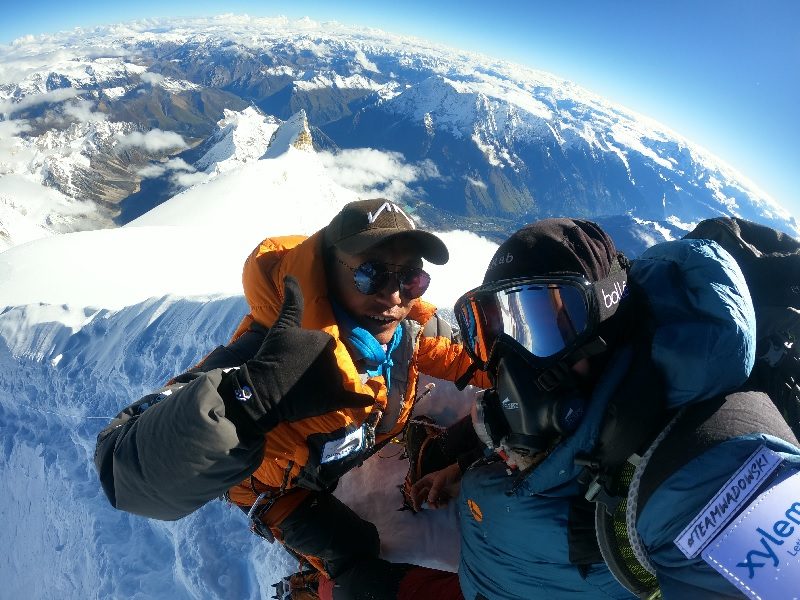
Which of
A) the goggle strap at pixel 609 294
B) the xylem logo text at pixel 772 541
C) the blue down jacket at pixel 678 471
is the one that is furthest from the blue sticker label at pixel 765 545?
the goggle strap at pixel 609 294

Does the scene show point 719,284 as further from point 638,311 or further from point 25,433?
point 25,433

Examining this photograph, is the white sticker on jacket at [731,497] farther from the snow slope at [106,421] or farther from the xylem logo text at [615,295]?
the snow slope at [106,421]

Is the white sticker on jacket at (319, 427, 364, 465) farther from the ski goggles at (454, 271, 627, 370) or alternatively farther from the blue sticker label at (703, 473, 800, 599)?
the blue sticker label at (703, 473, 800, 599)

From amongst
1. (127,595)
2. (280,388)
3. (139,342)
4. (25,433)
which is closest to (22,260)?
(25,433)

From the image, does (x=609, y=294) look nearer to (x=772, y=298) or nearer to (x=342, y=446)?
(x=772, y=298)

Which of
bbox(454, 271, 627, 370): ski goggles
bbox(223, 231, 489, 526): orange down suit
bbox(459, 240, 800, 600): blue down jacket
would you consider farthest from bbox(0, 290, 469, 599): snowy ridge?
bbox(454, 271, 627, 370): ski goggles

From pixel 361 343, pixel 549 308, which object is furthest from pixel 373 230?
pixel 549 308
